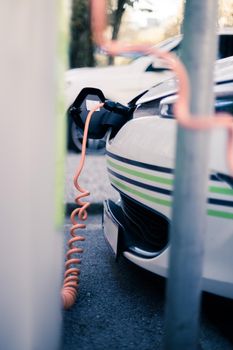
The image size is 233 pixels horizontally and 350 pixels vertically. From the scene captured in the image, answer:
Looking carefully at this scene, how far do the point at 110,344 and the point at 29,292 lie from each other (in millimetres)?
801

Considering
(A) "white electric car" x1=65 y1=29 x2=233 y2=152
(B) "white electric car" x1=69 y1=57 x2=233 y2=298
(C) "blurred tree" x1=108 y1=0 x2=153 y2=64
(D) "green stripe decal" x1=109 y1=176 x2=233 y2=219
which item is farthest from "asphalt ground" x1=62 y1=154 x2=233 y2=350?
(A) "white electric car" x1=65 y1=29 x2=233 y2=152

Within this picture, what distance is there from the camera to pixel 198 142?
4.70 ft

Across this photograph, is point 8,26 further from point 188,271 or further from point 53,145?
point 188,271

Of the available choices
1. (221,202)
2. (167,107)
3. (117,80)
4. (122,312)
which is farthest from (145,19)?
(117,80)

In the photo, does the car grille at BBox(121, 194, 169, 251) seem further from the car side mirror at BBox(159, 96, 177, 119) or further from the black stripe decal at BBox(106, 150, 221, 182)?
the car side mirror at BBox(159, 96, 177, 119)

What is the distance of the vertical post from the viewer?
5.02ft

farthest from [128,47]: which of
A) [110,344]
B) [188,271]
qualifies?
[110,344]

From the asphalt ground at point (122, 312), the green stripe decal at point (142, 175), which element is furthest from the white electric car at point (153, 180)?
the asphalt ground at point (122, 312)

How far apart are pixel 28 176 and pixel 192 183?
503 millimetres

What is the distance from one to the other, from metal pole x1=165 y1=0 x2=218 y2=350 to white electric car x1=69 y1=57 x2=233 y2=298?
657 millimetres

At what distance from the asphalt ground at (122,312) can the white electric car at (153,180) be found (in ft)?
0.92

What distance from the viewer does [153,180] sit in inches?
93.8

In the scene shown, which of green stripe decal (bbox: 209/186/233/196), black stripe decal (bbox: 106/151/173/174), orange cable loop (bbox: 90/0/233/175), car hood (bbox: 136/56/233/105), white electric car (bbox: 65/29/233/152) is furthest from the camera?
white electric car (bbox: 65/29/233/152)

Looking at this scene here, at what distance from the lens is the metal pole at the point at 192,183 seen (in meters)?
1.42
